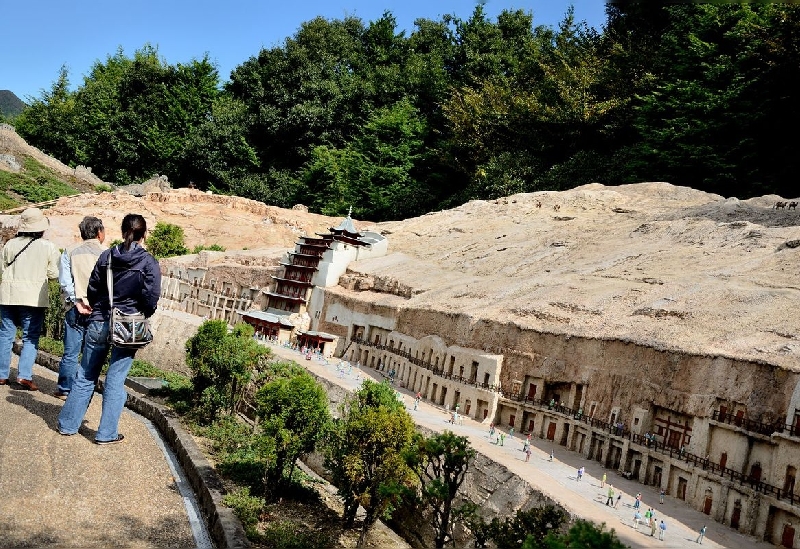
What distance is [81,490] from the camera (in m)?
8.76

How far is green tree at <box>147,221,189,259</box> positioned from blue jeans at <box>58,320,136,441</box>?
4564 centimetres

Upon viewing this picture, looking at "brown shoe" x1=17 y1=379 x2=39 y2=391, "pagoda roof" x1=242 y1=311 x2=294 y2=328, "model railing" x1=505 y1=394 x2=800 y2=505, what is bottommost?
"brown shoe" x1=17 y1=379 x2=39 y2=391

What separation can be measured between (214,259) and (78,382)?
137 ft

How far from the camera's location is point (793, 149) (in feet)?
134

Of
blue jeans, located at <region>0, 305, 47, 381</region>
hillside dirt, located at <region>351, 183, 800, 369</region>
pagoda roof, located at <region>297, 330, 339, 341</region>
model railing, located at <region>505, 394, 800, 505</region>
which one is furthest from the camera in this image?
pagoda roof, located at <region>297, 330, 339, 341</region>

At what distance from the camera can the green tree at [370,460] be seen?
17297 millimetres

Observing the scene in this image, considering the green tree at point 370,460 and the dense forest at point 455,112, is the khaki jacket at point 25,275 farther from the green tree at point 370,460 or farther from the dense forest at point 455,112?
the dense forest at point 455,112

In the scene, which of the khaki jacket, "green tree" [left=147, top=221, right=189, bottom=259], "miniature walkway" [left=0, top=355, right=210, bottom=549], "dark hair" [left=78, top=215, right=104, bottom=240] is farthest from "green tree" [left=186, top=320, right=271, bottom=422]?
"green tree" [left=147, top=221, right=189, bottom=259]

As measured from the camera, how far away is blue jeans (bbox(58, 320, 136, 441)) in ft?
33.2

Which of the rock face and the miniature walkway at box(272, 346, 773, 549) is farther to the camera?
the rock face

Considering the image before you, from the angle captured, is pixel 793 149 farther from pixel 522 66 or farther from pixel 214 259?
pixel 214 259

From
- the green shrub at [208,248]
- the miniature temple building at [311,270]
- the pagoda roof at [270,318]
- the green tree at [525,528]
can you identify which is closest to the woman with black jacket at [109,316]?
the green tree at [525,528]

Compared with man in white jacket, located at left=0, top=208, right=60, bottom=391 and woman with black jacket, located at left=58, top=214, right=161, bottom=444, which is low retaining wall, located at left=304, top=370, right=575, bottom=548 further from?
man in white jacket, located at left=0, top=208, right=60, bottom=391

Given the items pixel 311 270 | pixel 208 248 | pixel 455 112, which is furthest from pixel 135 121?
pixel 311 270
